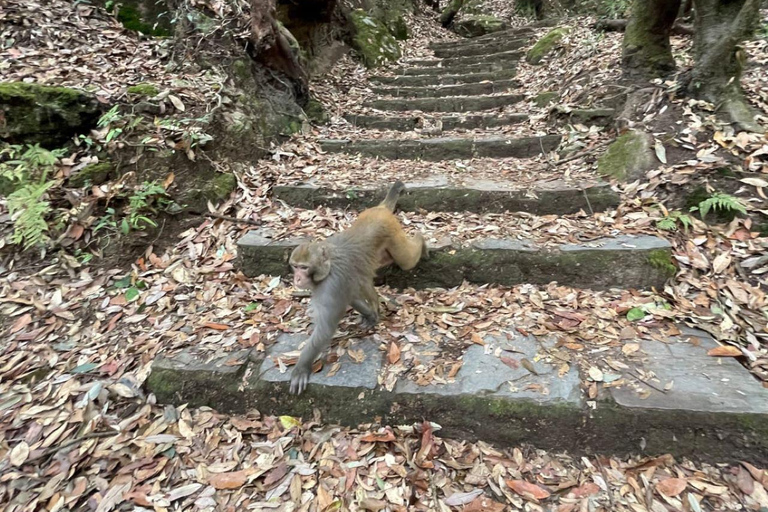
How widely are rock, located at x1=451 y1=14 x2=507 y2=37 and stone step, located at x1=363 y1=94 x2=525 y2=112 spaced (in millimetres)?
8840

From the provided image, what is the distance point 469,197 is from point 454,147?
1.32 metres

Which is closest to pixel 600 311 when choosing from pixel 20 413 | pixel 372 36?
pixel 20 413

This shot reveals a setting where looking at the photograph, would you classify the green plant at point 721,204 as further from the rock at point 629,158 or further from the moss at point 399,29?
the moss at point 399,29

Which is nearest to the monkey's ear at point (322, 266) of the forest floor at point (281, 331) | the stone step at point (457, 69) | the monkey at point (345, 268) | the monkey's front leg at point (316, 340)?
the monkey at point (345, 268)

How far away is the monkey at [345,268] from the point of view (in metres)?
2.57

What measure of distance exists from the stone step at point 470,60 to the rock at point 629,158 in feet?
17.1

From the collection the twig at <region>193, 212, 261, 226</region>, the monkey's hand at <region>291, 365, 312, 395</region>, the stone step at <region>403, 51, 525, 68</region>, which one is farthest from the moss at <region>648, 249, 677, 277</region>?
the stone step at <region>403, 51, 525, 68</region>

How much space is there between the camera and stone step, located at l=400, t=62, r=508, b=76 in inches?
329

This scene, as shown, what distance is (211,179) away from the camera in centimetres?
421

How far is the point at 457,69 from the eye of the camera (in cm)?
868

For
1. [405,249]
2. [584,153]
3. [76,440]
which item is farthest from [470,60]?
[76,440]

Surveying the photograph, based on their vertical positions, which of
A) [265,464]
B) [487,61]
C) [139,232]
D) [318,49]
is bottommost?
[265,464]

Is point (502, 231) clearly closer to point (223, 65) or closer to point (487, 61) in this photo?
point (223, 65)

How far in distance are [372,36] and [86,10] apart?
A: 5799 millimetres
